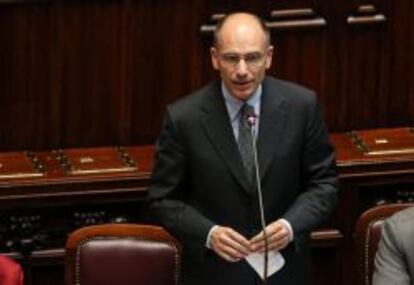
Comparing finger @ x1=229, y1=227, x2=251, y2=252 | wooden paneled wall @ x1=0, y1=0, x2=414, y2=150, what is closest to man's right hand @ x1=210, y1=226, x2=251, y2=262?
finger @ x1=229, y1=227, x2=251, y2=252

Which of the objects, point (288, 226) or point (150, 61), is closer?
point (288, 226)

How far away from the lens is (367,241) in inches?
117

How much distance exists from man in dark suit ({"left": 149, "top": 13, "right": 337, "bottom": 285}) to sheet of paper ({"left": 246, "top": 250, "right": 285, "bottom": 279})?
1.1 inches

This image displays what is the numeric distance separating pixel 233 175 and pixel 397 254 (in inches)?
17.2

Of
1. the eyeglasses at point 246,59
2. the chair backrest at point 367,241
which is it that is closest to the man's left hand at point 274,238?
the chair backrest at point 367,241

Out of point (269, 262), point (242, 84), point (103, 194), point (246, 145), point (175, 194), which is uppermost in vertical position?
point (242, 84)

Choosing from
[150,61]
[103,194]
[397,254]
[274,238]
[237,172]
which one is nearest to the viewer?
[397,254]

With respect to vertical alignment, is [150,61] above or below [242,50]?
below

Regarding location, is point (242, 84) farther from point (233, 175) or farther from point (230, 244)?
point (230, 244)

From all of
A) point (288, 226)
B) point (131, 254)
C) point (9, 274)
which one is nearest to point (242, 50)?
point (288, 226)

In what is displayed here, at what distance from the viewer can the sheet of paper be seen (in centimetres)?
286

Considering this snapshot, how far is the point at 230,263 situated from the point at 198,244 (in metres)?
0.12

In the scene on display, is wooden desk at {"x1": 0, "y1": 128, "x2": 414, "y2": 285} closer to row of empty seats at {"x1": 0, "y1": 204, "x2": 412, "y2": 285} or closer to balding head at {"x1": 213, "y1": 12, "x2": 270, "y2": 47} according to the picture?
row of empty seats at {"x1": 0, "y1": 204, "x2": 412, "y2": 285}

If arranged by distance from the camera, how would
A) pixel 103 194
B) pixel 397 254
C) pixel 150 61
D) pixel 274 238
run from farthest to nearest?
1. pixel 150 61
2. pixel 103 194
3. pixel 274 238
4. pixel 397 254
